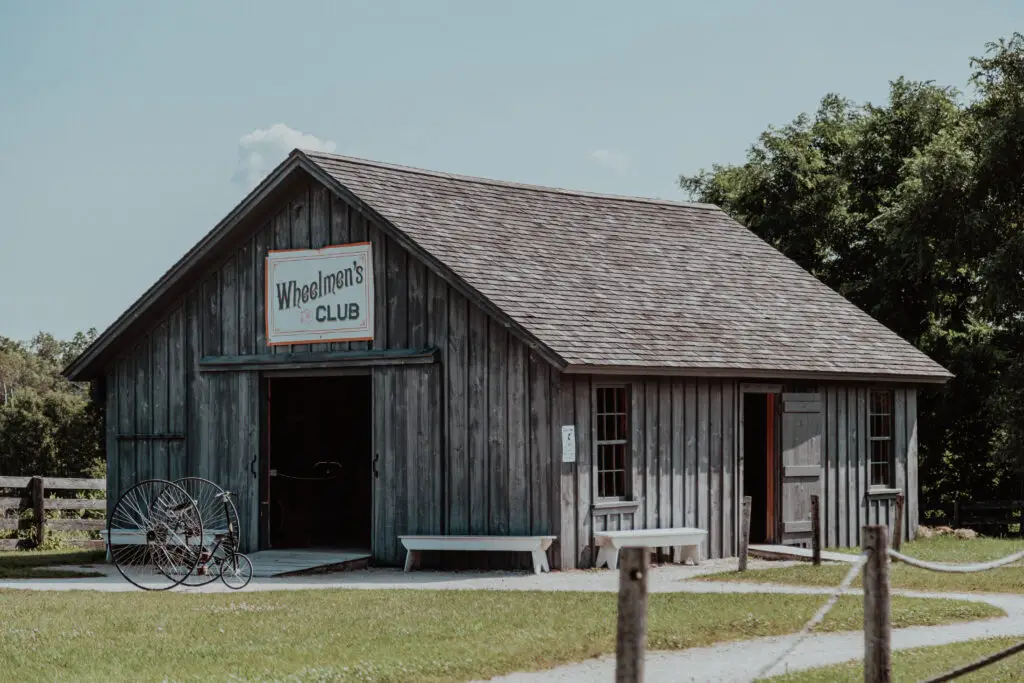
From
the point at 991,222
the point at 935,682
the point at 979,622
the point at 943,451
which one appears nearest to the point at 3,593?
the point at 979,622

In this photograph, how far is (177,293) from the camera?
2334 centimetres

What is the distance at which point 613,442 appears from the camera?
20.3 m

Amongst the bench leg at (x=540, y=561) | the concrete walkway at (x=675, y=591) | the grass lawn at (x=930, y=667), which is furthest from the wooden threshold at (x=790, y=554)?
the grass lawn at (x=930, y=667)

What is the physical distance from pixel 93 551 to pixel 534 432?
8.87 meters

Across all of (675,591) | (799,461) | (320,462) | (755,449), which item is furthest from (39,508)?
(675,591)

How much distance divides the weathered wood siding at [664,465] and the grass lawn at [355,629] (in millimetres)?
3533

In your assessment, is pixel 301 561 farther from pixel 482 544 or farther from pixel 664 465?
pixel 664 465

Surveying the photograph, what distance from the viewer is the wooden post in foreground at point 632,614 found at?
6984 millimetres

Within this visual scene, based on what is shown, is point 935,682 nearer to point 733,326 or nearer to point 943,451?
point 733,326

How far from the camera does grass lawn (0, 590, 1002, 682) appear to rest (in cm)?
1163

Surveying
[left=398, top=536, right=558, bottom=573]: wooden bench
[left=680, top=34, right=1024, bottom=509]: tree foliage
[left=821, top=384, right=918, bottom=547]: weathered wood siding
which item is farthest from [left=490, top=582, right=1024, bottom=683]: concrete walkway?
[left=680, top=34, right=1024, bottom=509]: tree foliage

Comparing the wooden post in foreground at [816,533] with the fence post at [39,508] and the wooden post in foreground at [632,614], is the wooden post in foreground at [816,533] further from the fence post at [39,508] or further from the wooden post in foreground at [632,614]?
the fence post at [39,508]

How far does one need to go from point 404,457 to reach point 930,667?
10.5 metres

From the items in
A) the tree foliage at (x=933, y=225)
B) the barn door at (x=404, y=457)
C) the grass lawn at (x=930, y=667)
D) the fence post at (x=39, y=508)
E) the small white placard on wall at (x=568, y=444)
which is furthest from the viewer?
the tree foliage at (x=933, y=225)
